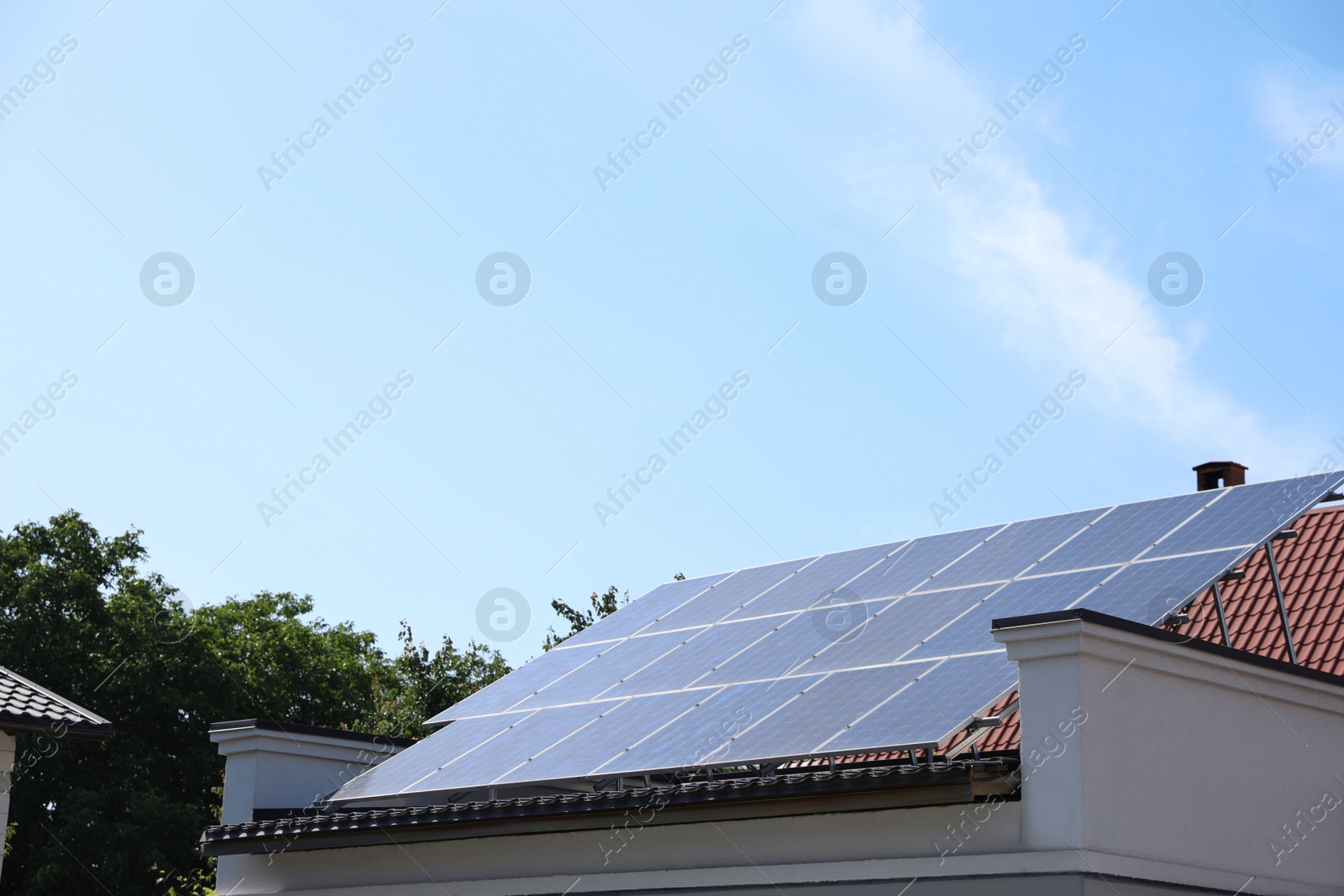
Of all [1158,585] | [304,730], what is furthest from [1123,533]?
[304,730]

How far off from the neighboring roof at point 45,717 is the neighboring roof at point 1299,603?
12.9 meters

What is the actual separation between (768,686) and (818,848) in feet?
7.30

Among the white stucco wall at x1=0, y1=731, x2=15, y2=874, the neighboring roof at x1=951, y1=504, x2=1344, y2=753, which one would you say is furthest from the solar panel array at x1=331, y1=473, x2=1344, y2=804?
the white stucco wall at x1=0, y1=731, x2=15, y2=874

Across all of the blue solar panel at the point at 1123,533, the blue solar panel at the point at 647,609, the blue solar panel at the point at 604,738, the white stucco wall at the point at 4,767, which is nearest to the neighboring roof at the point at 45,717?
the white stucco wall at the point at 4,767

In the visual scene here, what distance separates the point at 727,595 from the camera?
16.8 m

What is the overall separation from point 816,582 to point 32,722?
29.0ft

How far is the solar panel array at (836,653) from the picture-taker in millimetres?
10953

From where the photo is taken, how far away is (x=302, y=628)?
148 ft

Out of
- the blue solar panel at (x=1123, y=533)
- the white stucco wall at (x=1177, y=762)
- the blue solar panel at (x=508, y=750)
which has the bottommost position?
the white stucco wall at (x=1177, y=762)

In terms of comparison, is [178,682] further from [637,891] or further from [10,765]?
[637,891]

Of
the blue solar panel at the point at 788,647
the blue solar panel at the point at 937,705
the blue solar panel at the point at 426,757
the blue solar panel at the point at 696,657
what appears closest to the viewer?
the blue solar panel at the point at 937,705

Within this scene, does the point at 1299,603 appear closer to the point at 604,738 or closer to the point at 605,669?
the point at 605,669

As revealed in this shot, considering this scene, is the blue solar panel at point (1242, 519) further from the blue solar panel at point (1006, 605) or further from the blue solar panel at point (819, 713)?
the blue solar panel at point (819, 713)

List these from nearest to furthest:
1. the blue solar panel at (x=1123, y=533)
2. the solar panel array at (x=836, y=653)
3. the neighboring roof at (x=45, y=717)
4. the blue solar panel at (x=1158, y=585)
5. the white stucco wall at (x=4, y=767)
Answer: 1. the blue solar panel at (x=1158, y=585)
2. the solar panel array at (x=836, y=653)
3. the blue solar panel at (x=1123, y=533)
4. the neighboring roof at (x=45, y=717)
5. the white stucco wall at (x=4, y=767)
